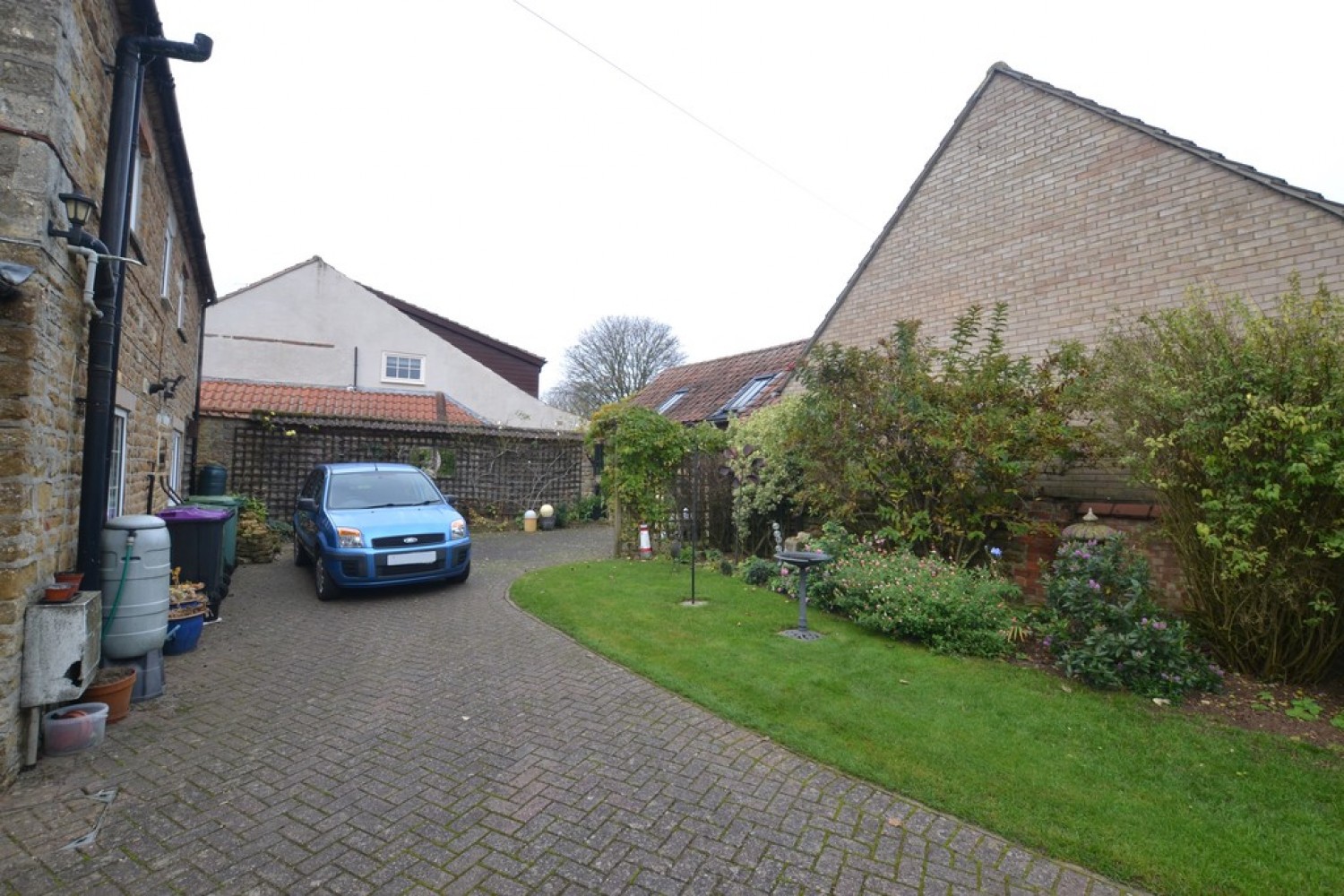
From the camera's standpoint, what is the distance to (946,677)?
505 cm

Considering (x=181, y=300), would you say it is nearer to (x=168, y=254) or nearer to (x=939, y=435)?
(x=168, y=254)

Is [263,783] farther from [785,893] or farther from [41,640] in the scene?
[785,893]

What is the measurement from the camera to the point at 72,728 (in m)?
3.65

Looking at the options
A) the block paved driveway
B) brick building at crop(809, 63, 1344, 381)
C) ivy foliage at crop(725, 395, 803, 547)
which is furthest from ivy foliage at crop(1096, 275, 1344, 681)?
ivy foliage at crop(725, 395, 803, 547)

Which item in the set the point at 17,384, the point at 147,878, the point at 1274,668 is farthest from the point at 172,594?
the point at 1274,668

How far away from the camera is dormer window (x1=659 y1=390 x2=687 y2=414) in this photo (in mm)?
20625

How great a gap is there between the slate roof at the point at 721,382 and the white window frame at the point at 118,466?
11.4 m

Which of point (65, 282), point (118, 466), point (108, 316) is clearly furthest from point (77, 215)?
point (118, 466)

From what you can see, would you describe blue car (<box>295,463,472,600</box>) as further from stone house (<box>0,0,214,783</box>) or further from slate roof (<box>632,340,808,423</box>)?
slate roof (<box>632,340,808,423</box>)

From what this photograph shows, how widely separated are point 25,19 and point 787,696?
607 centimetres

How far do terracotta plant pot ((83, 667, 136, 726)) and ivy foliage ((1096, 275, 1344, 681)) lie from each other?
24.3 feet

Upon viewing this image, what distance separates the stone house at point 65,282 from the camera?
327 centimetres

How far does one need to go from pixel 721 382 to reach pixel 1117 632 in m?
15.1

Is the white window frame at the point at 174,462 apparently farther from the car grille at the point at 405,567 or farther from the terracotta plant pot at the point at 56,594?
the terracotta plant pot at the point at 56,594
